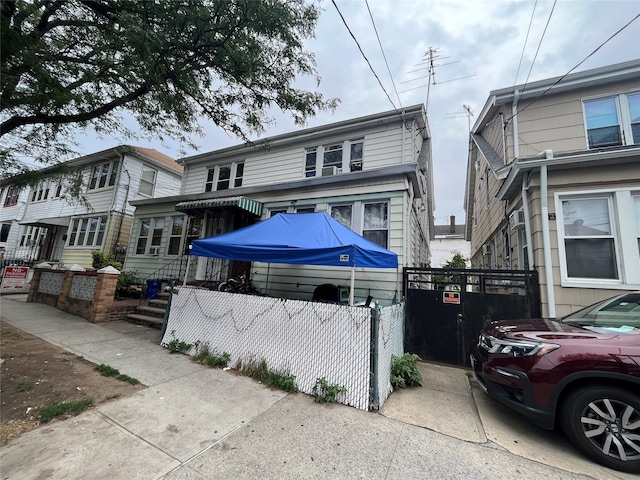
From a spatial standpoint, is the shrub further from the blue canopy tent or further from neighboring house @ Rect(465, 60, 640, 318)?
neighboring house @ Rect(465, 60, 640, 318)

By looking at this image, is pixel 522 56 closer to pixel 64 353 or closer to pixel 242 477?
pixel 242 477

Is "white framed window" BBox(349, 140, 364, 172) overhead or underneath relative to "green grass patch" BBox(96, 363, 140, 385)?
overhead

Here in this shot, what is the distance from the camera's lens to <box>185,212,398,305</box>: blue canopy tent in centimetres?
429

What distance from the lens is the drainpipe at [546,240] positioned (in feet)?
15.7

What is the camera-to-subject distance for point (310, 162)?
9.48 metres

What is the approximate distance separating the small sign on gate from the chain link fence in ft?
3.22

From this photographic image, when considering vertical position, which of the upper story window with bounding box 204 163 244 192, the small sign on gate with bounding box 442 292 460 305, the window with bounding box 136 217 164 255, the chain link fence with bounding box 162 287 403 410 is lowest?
the chain link fence with bounding box 162 287 403 410

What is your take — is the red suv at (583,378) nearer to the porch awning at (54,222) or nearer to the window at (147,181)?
the window at (147,181)

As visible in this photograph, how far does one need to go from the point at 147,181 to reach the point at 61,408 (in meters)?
14.2

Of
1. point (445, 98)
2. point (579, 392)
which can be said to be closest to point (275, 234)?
point (579, 392)

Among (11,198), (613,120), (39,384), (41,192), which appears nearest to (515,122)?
(613,120)

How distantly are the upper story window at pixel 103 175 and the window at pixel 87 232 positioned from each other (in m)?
1.87

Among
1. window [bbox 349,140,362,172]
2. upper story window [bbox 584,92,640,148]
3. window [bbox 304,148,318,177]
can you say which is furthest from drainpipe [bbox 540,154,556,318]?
window [bbox 304,148,318,177]

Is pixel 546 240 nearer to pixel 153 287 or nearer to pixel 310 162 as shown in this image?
pixel 310 162
